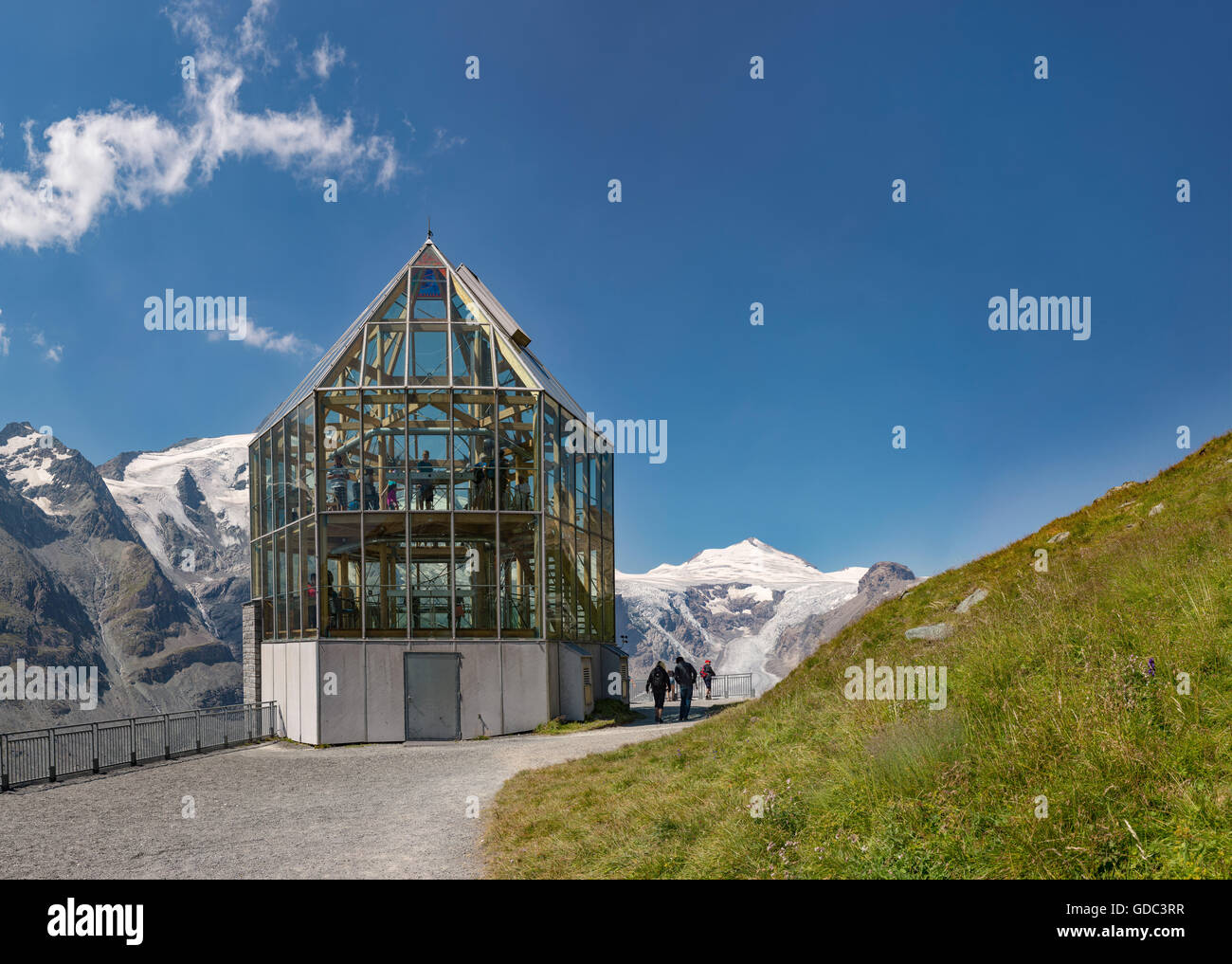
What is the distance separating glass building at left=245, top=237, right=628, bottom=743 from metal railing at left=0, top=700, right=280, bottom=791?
7.70 feet

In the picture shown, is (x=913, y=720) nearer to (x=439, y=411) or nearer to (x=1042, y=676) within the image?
(x=1042, y=676)

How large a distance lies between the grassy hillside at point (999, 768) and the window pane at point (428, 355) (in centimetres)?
2019

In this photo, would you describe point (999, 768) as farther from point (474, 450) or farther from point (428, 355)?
point (428, 355)

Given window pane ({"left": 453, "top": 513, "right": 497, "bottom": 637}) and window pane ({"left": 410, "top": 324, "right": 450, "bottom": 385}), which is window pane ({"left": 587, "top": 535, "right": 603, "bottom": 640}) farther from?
window pane ({"left": 410, "top": 324, "right": 450, "bottom": 385})

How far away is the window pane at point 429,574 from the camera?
1125 inches

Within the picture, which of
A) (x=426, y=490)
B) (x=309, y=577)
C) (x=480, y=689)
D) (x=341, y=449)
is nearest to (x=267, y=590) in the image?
(x=309, y=577)

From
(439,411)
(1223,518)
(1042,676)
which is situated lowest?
(1042,676)

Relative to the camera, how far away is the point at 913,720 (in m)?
7.99

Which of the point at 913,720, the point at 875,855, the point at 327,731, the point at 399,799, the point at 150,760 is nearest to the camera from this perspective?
the point at 875,855

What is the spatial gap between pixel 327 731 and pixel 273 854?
16.9 metres

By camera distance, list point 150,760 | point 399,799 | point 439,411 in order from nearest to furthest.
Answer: point 399,799, point 150,760, point 439,411

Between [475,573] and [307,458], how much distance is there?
24.2ft
